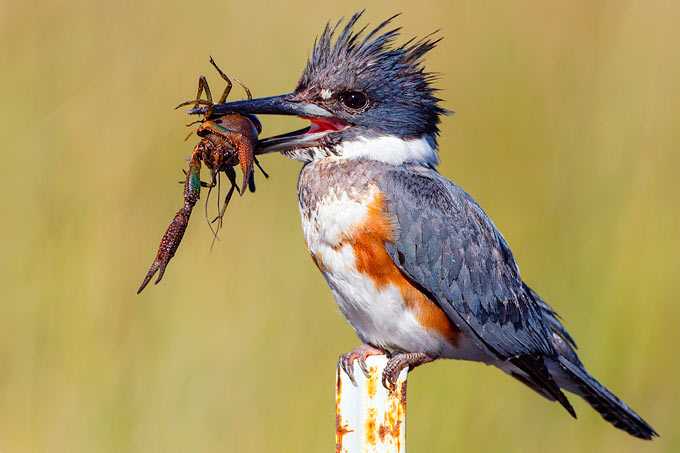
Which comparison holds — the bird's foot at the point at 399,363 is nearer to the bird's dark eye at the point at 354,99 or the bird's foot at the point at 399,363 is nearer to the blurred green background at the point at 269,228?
the blurred green background at the point at 269,228

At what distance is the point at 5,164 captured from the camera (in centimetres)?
386

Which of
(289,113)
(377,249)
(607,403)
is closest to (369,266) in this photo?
(377,249)

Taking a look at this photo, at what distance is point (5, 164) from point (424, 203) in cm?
203

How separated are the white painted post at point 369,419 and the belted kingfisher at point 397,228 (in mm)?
339

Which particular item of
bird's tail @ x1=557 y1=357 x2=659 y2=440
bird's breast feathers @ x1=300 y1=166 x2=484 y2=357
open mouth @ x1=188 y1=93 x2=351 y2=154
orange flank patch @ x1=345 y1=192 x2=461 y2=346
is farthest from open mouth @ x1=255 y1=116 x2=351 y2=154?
bird's tail @ x1=557 y1=357 x2=659 y2=440

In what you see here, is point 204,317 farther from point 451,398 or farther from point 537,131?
point 537,131

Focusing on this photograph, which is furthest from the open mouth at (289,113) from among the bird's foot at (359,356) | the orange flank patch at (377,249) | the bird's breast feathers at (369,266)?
the bird's foot at (359,356)

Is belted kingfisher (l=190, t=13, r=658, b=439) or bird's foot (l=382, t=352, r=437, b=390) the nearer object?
bird's foot (l=382, t=352, r=437, b=390)

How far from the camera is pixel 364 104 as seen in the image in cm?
298

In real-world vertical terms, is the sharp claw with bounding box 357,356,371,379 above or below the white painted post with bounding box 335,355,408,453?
above

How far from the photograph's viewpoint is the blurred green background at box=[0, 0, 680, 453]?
366 cm

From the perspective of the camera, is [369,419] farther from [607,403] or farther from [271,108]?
[607,403]

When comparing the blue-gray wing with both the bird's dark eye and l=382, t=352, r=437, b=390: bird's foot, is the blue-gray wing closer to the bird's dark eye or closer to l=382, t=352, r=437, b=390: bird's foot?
l=382, t=352, r=437, b=390: bird's foot

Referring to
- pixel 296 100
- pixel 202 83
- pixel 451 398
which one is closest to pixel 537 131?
Answer: pixel 451 398
